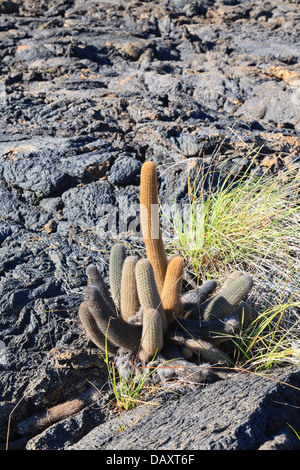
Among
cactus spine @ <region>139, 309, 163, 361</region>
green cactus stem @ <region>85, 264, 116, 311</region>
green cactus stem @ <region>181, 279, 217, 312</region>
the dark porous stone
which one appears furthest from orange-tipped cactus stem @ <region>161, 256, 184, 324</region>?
the dark porous stone

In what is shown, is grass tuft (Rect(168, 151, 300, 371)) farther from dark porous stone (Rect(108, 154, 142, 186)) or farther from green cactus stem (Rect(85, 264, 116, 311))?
green cactus stem (Rect(85, 264, 116, 311))

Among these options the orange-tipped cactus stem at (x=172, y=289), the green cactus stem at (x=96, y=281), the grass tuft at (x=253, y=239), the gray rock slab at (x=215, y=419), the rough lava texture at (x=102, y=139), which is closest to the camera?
the gray rock slab at (x=215, y=419)

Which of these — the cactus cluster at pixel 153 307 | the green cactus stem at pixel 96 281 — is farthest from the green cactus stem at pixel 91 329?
the green cactus stem at pixel 96 281

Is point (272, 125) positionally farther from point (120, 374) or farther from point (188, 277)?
point (120, 374)

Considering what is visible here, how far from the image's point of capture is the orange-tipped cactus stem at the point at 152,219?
2.66 m

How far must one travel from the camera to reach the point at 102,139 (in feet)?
14.1

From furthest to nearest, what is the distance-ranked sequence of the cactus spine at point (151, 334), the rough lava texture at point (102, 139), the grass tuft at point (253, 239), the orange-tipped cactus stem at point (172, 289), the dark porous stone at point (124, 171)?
the dark porous stone at point (124, 171) → the grass tuft at point (253, 239) → the orange-tipped cactus stem at point (172, 289) → the rough lava texture at point (102, 139) → the cactus spine at point (151, 334)

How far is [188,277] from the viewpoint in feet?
11.2

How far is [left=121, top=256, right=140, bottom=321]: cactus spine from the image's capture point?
8.91 ft

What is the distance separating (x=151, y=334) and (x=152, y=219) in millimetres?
731

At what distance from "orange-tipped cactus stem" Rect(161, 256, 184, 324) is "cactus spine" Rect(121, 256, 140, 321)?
18cm

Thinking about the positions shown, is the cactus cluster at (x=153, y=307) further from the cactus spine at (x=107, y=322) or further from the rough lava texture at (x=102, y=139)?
the rough lava texture at (x=102, y=139)

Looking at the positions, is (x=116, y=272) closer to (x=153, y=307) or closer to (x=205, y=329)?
(x=153, y=307)

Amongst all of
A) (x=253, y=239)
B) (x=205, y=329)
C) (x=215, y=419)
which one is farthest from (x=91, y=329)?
(x=253, y=239)
